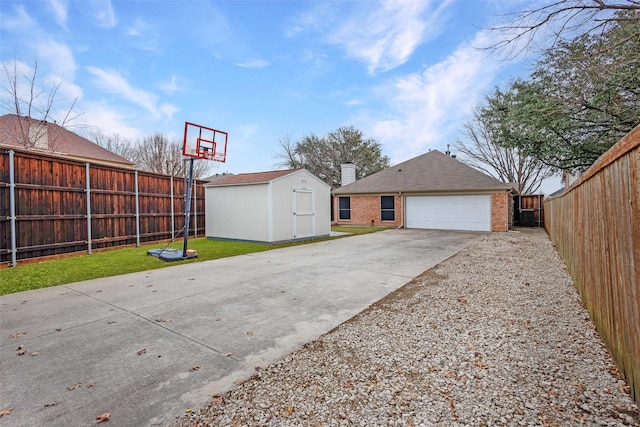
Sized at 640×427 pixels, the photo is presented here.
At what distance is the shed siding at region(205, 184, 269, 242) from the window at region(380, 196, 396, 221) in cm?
945

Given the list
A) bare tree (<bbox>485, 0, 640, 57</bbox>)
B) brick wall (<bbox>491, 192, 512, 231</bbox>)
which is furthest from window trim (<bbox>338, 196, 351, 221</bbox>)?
bare tree (<bbox>485, 0, 640, 57</bbox>)

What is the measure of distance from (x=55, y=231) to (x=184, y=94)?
908cm

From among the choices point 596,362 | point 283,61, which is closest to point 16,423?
point 596,362

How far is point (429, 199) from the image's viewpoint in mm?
17062

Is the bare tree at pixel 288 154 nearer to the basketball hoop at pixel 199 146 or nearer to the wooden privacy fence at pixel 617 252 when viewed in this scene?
the basketball hoop at pixel 199 146

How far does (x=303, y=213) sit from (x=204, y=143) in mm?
5069

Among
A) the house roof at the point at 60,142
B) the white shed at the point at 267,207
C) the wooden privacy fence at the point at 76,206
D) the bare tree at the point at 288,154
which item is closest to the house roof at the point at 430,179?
the white shed at the point at 267,207

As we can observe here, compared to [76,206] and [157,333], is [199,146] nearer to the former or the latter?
[76,206]

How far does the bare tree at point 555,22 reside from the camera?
198 inches

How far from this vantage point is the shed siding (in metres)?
11.2

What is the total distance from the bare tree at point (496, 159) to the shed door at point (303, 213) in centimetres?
1893

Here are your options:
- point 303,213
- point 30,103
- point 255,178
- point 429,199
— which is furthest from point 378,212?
point 30,103

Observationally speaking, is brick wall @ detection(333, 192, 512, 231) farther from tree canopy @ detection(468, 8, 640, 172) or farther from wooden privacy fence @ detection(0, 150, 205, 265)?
wooden privacy fence @ detection(0, 150, 205, 265)

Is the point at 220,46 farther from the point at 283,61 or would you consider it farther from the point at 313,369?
the point at 313,369
